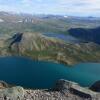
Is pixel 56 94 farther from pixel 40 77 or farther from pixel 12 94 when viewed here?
pixel 40 77

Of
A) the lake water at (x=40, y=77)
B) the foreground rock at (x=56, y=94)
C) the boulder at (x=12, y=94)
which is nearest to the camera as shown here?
the boulder at (x=12, y=94)

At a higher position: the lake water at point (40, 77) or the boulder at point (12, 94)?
the boulder at point (12, 94)

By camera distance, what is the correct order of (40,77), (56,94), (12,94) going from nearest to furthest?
1. (12,94)
2. (56,94)
3. (40,77)

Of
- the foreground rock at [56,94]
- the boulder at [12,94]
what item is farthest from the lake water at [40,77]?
the boulder at [12,94]

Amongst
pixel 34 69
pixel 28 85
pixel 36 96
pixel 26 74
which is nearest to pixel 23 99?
pixel 36 96

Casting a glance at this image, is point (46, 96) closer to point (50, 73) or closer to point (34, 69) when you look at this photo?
point (50, 73)

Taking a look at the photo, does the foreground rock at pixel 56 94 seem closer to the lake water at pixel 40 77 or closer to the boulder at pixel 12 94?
the boulder at pixel 12 94

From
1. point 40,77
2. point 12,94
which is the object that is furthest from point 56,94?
point 40,77

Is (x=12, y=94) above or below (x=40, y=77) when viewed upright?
above

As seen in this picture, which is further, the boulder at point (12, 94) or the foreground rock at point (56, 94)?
the foreground rock at point (56, 94)
